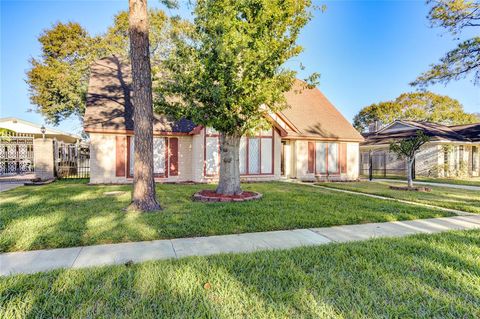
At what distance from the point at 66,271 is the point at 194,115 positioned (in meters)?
5.85

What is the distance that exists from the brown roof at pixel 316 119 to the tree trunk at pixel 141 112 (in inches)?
388

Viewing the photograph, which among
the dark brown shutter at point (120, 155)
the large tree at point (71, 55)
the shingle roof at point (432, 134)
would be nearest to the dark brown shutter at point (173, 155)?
the dark brown shutter at point (120, 155)

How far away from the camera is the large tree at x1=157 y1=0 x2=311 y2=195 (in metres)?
7.66

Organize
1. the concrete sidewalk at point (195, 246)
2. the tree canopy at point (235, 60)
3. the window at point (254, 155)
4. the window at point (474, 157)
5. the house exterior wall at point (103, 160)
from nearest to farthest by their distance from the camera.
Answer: the concrete sidewalk at point (195, 246), the tree canopy at point (235, 60), the house exterior wall at point (103, 160), the window at point (254, 155), the window at point (474, 157)

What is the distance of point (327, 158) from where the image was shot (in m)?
16.9

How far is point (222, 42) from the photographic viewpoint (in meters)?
7.45

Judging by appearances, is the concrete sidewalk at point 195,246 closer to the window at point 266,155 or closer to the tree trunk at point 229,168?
the tree trunk at point 229,168

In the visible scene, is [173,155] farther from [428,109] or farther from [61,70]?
[428,109]

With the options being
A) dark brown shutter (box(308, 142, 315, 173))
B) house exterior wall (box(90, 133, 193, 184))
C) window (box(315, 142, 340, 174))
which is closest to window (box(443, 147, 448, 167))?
window (box(315, 142, 340, 174))

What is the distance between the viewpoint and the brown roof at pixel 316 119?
656 inches

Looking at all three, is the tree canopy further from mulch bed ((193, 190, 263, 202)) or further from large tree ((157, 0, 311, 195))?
mulch bed ((193, 190, 263, 202))

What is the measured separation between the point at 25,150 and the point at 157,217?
1719 centimetres

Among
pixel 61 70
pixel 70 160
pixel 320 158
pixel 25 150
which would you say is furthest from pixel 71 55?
pixel 320 158

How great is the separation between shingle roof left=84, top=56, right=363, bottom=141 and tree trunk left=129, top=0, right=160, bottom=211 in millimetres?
6061
